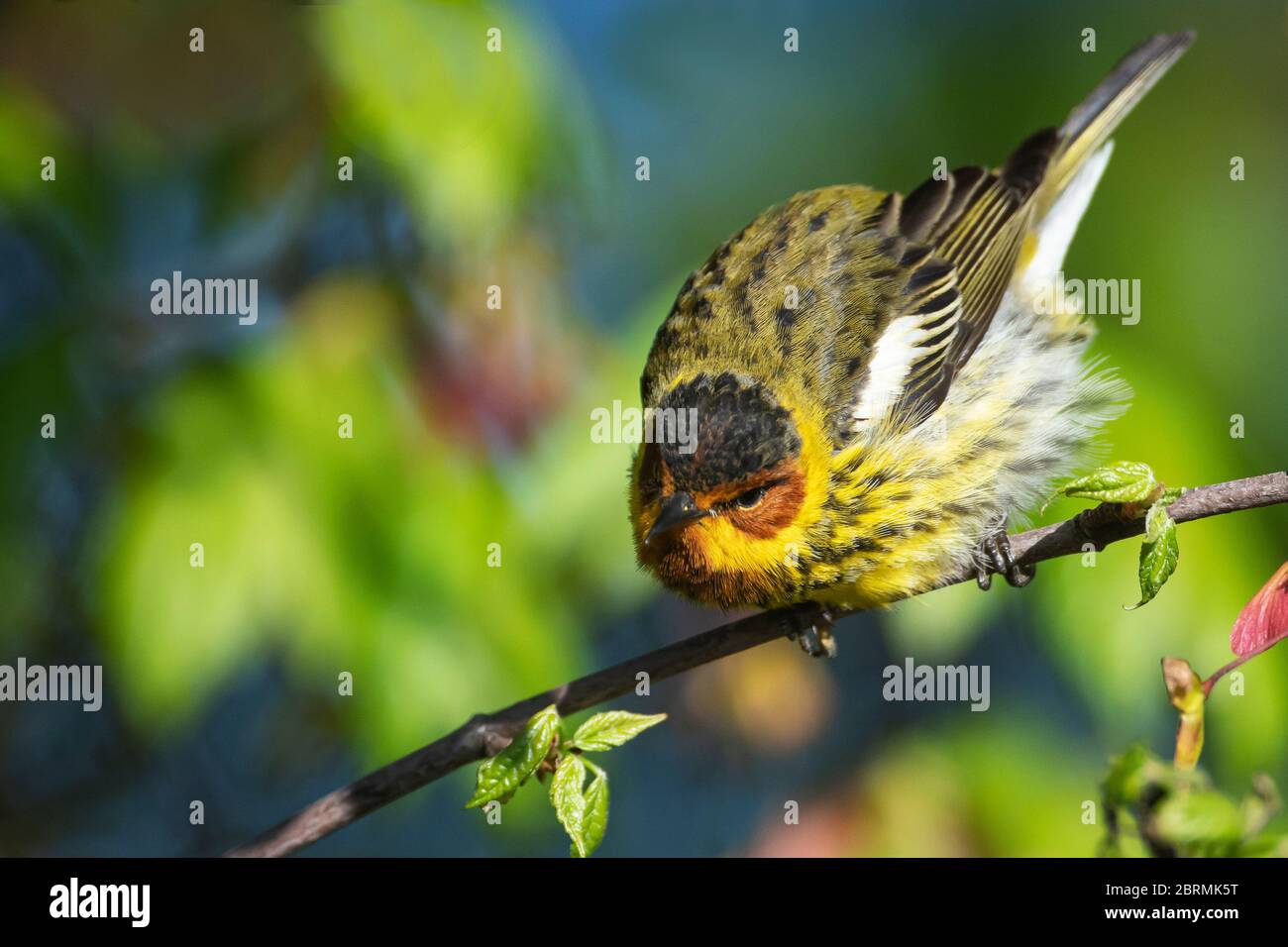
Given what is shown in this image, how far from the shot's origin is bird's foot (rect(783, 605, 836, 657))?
3.26m

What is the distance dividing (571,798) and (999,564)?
165 centimetres

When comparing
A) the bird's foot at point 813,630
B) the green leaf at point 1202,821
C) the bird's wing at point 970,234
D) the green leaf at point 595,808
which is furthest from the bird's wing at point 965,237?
the green leaf at point 1202,821

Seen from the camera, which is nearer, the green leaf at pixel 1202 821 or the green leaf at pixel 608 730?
the green leaf at pixel 1202 821

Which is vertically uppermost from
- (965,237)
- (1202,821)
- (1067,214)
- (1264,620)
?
(1067,214)

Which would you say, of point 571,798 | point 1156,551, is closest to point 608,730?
point 571,798

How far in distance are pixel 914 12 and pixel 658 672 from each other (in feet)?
13.7

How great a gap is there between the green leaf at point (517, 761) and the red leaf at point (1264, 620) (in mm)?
1100

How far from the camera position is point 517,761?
6.63ft

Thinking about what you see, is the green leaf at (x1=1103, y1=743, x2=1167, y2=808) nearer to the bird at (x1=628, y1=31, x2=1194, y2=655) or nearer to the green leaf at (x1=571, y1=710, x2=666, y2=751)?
the green leaf at (x1=571, y1=710, x2=666, y2=751)

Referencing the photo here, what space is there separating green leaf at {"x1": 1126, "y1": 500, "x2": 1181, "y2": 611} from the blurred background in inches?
59.8

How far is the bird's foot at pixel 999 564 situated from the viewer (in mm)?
3223

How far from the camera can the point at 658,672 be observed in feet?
8.21

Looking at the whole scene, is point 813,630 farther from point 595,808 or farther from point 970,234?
point 970,234

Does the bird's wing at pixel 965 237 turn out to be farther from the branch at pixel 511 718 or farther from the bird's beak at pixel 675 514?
the branch at pixel 511 718
